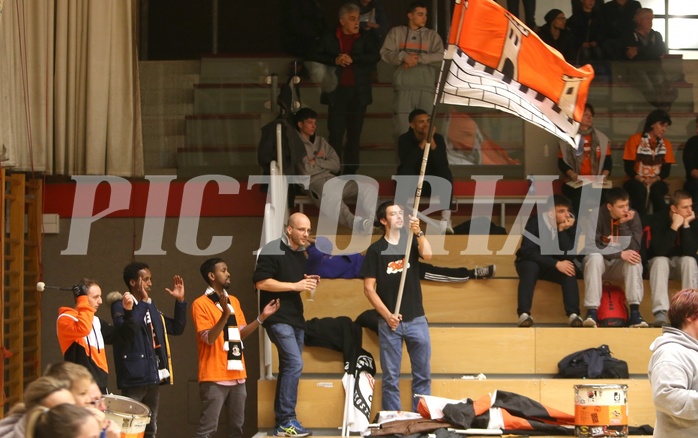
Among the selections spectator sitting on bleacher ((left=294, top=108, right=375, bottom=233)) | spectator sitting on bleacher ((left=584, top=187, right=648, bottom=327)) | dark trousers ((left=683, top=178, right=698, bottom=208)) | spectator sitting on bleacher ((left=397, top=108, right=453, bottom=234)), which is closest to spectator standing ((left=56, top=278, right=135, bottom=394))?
spectator sitting on bleacher ((left=294, top=108, right=375, bottom=233))

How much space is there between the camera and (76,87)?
1118 centimetres

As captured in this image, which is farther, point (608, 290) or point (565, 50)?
point (565, 50)

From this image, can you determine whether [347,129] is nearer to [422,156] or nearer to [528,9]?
[422,156]

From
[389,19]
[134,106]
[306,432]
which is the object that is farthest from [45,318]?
[389,19]

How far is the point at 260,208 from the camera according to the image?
11109 millimetres

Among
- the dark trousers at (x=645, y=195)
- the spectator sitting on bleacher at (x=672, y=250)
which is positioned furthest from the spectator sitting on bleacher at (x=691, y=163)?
the spectator sitting on bleacher at (x=672, y=250)

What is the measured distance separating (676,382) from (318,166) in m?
6.08

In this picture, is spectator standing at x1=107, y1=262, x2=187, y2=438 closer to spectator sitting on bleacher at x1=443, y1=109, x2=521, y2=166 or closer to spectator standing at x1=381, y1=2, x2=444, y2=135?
spectator standing at x1=381, y1=2, x2=444, y2=135

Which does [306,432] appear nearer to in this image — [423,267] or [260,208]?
[423,267]

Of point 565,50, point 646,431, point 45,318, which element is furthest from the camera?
point 565,50

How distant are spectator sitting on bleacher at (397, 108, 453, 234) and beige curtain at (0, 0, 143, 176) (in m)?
2.76

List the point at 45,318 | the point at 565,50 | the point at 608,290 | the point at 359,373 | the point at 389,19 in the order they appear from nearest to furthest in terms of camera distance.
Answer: the point at 359,373, the point at 608,290, the point at 45,318, the point at 565,50, the point at 389,19

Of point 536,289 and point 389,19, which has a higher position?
point 389,19

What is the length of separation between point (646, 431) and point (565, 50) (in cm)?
Result: 528
